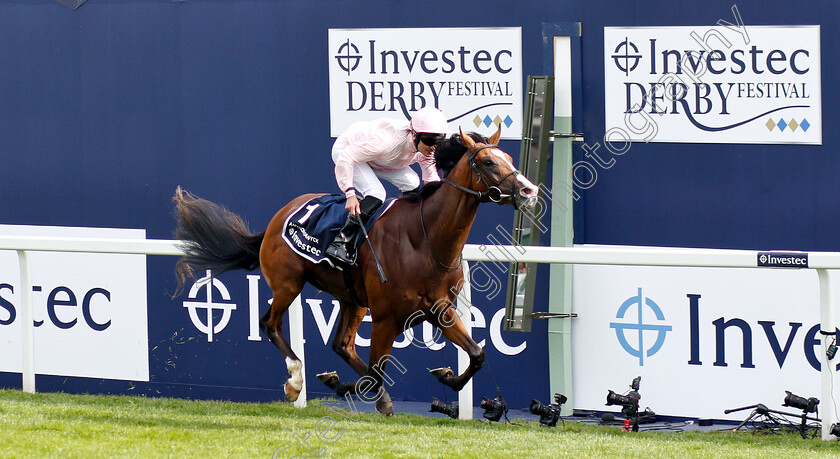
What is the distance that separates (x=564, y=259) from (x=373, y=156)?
3.54 feet

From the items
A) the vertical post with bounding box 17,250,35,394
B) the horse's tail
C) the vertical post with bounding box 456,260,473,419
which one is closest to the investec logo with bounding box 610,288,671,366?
the vertical post with bounding box 456,260,473,419

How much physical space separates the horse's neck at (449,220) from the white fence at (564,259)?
24.7 inches

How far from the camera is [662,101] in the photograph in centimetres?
649

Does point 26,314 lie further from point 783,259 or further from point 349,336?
point 783,259

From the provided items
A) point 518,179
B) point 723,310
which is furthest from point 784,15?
point 518,179

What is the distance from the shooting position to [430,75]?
22.8 feet

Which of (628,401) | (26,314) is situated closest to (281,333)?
(26,314)

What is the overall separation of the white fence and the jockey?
68 centimetres

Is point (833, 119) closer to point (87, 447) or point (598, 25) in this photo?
point (598, 25)

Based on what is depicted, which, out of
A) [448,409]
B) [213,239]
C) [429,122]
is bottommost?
[448,409]

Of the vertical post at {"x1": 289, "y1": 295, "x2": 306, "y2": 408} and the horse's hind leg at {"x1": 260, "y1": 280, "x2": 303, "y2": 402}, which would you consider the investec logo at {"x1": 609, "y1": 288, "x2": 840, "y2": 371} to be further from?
the horse's hind leg at {"x1": 260, "y1": 280, "x2": 303, "y2": 402}

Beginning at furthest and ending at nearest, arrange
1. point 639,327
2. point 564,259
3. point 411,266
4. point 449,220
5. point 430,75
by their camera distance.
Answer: point 430,75, point 639,327, point 564,259, point 411,266, point 449,220

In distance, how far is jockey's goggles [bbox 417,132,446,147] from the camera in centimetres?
528

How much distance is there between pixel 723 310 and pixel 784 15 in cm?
155
